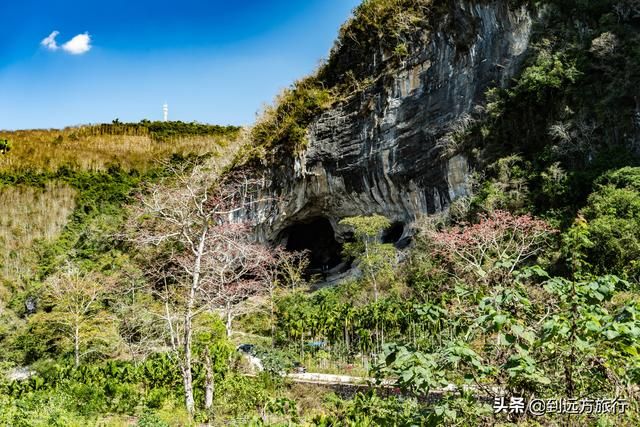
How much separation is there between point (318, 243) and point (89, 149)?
81.0 ft

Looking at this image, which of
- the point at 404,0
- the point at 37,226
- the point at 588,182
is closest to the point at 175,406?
the point at 588,182

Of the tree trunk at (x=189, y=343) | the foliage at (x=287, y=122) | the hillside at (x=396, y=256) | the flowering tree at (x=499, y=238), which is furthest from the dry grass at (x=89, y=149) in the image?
the tree trunk at (x=189, y=343)

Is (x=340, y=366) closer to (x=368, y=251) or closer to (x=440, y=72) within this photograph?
(x=368, y=251)

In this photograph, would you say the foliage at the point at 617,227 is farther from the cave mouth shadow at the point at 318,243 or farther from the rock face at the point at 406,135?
the cave mouth shadow at the point at 318,243

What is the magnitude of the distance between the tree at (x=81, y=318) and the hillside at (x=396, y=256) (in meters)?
0.14

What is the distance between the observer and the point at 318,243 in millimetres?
34000

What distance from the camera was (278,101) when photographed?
30594mm

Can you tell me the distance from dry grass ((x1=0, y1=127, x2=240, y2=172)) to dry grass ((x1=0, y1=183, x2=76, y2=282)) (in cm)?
281

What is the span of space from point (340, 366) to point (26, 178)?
118ft

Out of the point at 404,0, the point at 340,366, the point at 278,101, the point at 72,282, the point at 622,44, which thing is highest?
the point at 404,0

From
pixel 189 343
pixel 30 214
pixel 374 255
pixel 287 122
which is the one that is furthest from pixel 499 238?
pixel 30 214

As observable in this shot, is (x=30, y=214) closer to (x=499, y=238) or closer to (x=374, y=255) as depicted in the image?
(x=374, y=255)

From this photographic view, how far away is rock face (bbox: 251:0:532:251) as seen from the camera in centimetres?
2041

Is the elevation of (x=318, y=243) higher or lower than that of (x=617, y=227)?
higher
